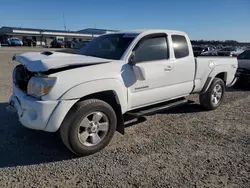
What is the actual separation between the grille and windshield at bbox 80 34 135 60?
124cm

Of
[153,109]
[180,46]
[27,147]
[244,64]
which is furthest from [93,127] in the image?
[244,64]

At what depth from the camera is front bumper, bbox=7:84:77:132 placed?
2998mm

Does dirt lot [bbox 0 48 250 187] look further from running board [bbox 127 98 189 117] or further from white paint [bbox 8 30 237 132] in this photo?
Answer: white paint [bbox 8 30 237 132]

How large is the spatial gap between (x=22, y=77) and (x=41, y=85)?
1020 mm

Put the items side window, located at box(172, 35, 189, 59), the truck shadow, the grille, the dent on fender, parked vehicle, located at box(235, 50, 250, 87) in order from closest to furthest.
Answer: the dent on fender < the truck shadow < the grille < side window, located at box(172, 35, 189, 59) < parked vehicle, located at box(235, 50, 250, 87)

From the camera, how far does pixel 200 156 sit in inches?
137

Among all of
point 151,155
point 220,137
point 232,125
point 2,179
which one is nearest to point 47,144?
point 2,179

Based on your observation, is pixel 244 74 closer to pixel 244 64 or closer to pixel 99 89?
pixel 244 64

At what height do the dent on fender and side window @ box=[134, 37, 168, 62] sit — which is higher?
side window @ box=[134, 37, 168, 62]

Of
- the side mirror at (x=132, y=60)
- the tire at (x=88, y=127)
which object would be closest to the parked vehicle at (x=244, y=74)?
the side mirror at (x=132, y=60)

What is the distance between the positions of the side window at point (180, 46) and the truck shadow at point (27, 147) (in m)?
2.89

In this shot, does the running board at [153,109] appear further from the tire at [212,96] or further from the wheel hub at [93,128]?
the tire at [212,96]

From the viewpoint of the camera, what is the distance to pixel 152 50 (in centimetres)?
422

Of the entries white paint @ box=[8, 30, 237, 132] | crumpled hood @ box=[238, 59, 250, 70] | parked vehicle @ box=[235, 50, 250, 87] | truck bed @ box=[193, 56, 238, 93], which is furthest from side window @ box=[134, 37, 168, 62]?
crumpled hood @ box=[238, 59, 250, 70]
